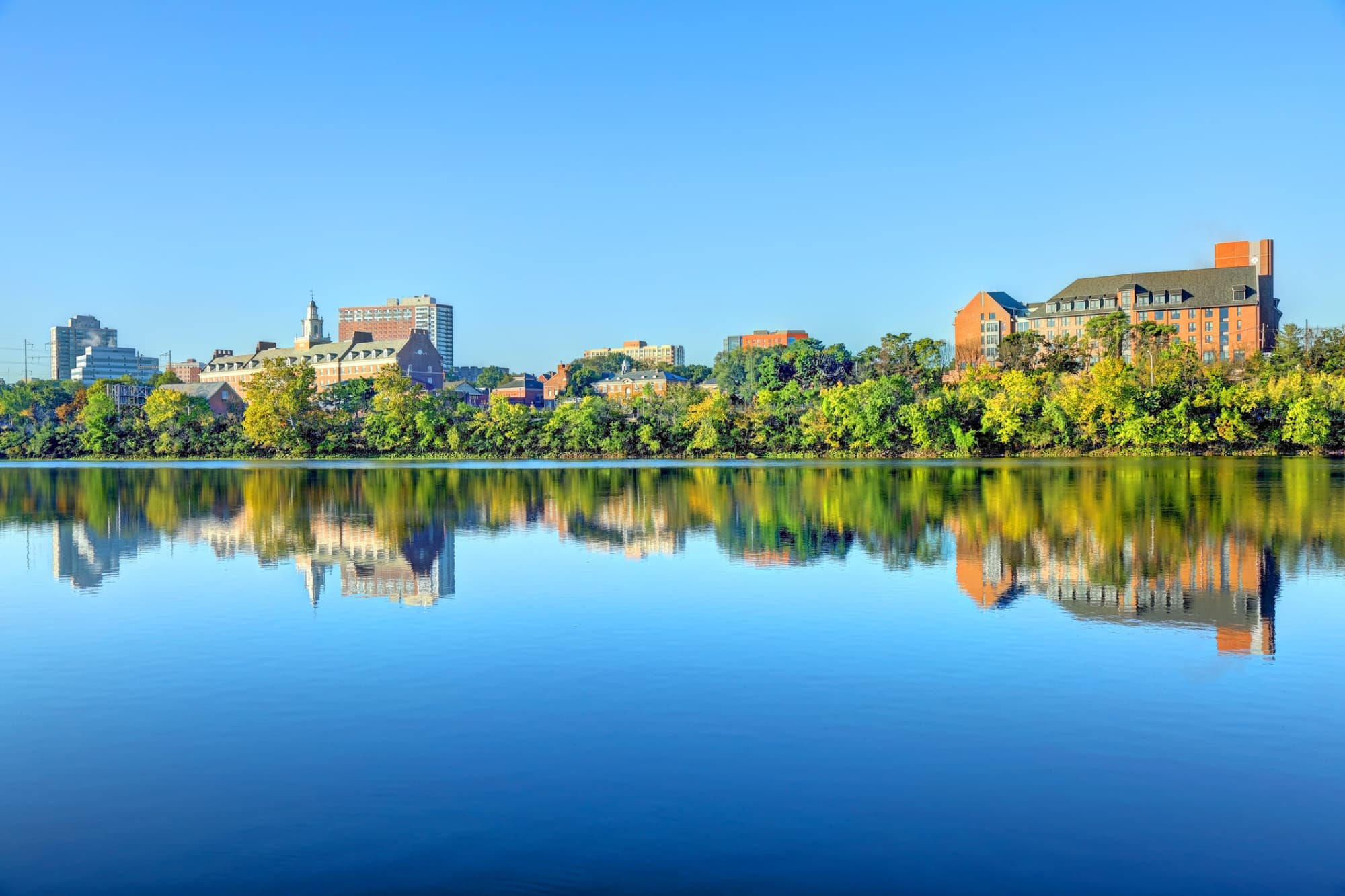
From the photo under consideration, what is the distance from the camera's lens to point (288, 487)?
40812 mm

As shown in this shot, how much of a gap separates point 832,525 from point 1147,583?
9.09 meters

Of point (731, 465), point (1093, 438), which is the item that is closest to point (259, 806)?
point (731, 465)

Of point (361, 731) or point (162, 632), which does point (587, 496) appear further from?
point (361, 731)

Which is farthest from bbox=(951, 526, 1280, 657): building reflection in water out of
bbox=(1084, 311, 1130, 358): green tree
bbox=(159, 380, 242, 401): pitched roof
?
bbox=(159, 380, 242, 401): pitched roof

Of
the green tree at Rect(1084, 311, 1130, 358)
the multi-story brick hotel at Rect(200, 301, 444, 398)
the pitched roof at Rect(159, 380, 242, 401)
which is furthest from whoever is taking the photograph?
the multi-story brick hotel at Rect(200, 301, 444, 398)

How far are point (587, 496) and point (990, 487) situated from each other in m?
12.4

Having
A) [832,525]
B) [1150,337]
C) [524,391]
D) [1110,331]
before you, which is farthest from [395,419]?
[524,391]

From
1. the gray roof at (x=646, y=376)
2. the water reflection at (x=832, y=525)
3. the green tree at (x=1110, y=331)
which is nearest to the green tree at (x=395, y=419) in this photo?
the water reflection at (x=832, y=525)

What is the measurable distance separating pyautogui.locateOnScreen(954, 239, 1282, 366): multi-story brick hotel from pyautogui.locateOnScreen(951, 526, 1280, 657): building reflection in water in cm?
7537

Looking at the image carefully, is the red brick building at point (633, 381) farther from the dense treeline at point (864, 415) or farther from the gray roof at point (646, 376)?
the dense treeline at point (864, 415)

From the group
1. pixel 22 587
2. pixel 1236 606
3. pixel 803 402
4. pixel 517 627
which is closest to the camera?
pixel 517 627

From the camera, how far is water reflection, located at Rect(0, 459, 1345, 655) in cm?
1561

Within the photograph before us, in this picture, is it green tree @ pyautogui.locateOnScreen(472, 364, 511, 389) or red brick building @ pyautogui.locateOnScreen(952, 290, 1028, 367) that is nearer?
red brick building @ pyautogui.locateOnScreen(952, 290, 1028, 367)

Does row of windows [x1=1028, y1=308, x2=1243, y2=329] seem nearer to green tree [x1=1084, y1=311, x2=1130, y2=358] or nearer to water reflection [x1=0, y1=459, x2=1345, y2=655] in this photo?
green tree [x1=1084, y1=311, x2=1130, y2=358]
